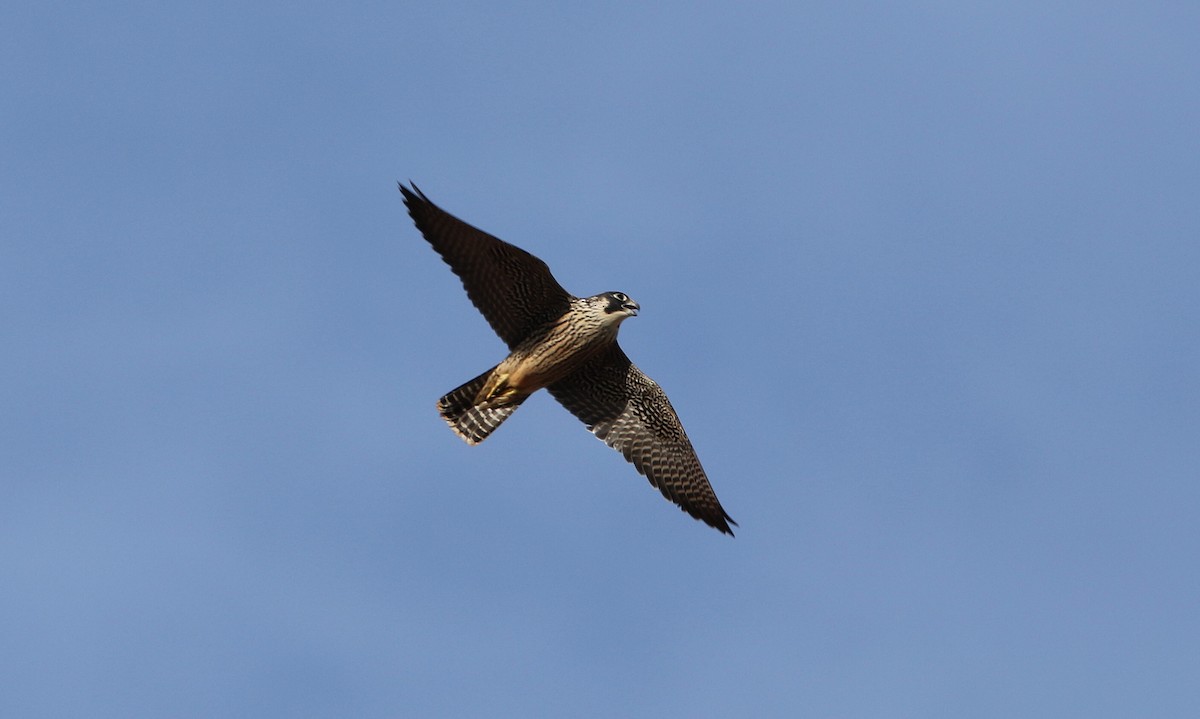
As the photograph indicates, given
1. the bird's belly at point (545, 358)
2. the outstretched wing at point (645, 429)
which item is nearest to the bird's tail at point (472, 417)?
the bird's belly at point (545, 358)

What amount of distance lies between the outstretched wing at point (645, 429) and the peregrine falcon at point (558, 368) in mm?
10

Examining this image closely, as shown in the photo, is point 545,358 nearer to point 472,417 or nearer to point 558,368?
point 558,368

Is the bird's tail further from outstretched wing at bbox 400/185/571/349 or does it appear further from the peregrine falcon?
outstretched wing at bbox 400/185/571/349

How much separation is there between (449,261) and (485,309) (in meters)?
0.60

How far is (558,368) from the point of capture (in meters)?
18.0

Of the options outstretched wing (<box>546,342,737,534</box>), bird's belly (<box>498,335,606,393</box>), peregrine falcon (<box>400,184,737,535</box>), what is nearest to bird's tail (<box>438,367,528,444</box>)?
peregrine falcon (<box>400,184,737,535</box>)

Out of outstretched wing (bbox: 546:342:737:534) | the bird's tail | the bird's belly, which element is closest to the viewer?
the bird's belly

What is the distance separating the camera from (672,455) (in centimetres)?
1897

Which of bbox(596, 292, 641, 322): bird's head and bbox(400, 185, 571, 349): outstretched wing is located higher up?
bbox(596, 292, 641, 322): bird's head

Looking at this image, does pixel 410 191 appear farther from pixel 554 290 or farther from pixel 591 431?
pixel 591 431

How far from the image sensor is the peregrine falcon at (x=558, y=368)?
17500 mm

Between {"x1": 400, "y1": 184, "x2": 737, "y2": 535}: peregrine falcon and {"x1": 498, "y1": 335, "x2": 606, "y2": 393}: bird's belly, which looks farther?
{"x1": 498, "y1": 335, "x2": 606, "y2": 393}: bird's belly

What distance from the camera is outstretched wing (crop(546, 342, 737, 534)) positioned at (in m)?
18.8

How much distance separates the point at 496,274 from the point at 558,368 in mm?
1119
